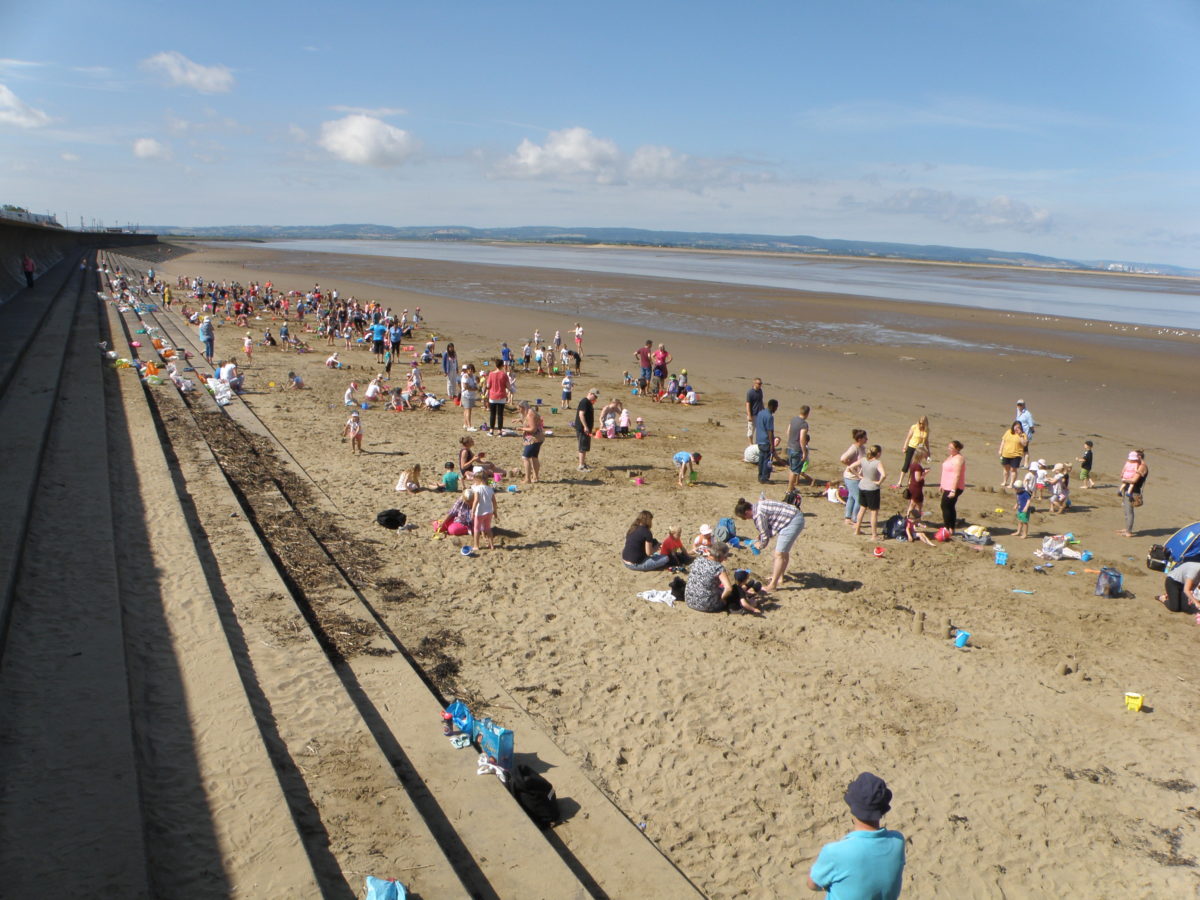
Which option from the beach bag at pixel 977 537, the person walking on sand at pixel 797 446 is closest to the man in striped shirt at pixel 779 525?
the beach bag at pixel 977 537

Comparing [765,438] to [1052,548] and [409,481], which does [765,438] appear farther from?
[409,481]

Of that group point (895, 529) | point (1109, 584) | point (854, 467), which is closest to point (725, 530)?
point (854, 467)

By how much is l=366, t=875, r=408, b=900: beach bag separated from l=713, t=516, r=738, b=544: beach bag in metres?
6.73

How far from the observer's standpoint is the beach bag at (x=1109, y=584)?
952cm

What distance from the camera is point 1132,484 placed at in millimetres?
11578

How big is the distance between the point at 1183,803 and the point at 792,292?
2196 inches

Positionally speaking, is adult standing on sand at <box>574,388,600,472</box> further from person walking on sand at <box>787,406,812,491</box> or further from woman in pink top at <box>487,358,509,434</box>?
person walking on sand at <box>787,406,812,491</box>

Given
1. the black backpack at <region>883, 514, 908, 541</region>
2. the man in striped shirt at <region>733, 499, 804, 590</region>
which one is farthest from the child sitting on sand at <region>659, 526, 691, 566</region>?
the black backpack at <region>883, 514, 908, 541</region>

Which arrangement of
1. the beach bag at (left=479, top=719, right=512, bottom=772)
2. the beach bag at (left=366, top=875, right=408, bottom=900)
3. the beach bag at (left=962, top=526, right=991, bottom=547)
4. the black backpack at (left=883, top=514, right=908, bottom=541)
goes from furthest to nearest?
the black backpack at (left=883, top=514, right=908, bottom=541)
the beach bag at (left=962, top=526, right=991, bottom=547)
the beach bag at (left=479, top=719, right=512, bottom=772)
the beach bag at (left=366, top=875, right=408, bottom=900)

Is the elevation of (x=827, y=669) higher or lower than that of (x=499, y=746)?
lower

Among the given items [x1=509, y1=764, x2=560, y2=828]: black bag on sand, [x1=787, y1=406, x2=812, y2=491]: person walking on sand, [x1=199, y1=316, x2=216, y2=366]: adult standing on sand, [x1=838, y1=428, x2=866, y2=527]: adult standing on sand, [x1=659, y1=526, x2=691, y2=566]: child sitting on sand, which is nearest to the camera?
[x1=509, y1=764, x2=560, y2=828]: black bag on sand

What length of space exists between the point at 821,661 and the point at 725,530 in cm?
311

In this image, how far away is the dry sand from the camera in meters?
5.50

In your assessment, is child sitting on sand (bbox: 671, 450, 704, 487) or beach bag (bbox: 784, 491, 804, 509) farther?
child sitting on sand (bbox: 671, 450, 704, 487)
